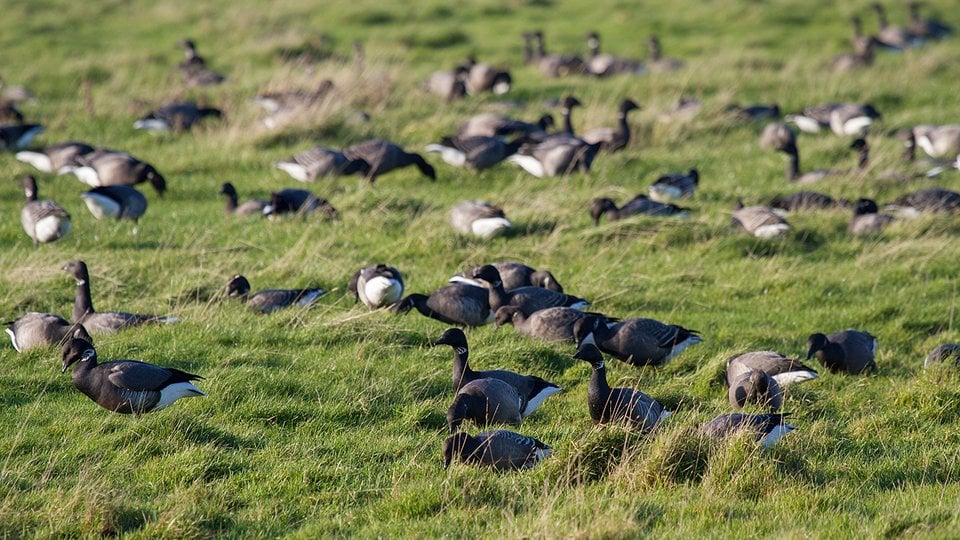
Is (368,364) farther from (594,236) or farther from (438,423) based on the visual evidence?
(594,236)

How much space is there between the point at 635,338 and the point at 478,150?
7.23 m

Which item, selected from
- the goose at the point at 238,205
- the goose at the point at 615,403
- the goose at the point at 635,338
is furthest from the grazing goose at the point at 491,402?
the goose at the point at 238,205

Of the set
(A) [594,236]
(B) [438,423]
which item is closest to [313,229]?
(A) [594,236]

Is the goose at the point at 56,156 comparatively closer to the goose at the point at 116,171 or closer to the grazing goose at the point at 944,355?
the goose at the point at 116,171

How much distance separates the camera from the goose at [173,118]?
61.4 ft

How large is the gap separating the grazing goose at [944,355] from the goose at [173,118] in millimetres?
12811

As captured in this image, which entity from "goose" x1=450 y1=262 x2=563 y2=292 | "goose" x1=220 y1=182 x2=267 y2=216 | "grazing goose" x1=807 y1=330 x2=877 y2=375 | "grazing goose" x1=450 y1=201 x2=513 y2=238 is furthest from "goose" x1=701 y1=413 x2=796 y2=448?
"goose" x1=220 y1=182 x2=267 y2=216

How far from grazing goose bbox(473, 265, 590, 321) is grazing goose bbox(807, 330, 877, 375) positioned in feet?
7.45

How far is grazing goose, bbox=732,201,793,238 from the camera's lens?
13422 mm

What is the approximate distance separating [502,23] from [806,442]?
24.5 m

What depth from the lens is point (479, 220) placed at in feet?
43.9

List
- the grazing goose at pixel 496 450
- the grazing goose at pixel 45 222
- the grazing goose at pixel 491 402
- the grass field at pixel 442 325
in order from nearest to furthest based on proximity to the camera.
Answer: the grass field at pixel 442 325 → the grazing goose at pixel 496 450 → the grazing goose at pixel 491 402 → the grazing goose at pixel 45 222

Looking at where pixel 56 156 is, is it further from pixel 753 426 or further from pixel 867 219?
pixel 753 426

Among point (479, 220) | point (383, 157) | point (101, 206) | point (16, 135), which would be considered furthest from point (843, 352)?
point (16, 135)
